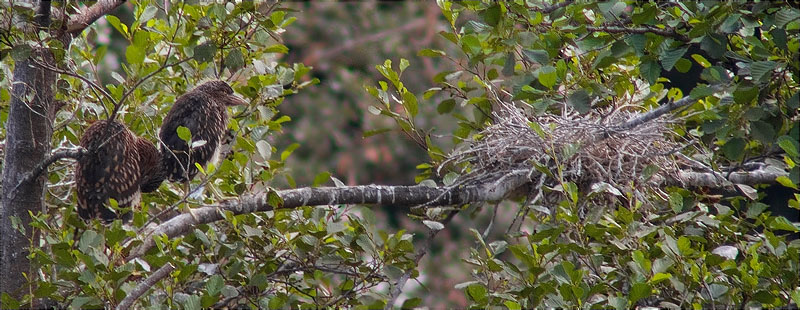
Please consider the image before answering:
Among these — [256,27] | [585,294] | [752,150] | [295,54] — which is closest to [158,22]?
[256,27]

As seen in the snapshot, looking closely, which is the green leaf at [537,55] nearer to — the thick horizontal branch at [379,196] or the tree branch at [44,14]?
the thick horizontal branch at [379,196]

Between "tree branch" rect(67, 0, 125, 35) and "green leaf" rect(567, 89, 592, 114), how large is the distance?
1343 mm

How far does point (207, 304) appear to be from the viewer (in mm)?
2506

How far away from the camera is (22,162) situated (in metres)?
2.78

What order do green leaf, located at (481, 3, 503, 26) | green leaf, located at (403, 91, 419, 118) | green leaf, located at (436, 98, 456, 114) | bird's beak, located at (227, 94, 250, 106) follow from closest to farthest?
green leaf, located at (481, 3, 503, 26)
green leaf, located at (403, 91, 419, 118)
green leaf, located at (436, 98, 456, 114)
bird's beak, located at (227, 94, 250, 106)

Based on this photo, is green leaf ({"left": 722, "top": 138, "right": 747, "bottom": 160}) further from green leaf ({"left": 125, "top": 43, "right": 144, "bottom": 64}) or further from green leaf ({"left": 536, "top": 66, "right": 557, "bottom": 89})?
green leaf ({"left": 125, "top": 43, "right": 144, "bottom": 64})

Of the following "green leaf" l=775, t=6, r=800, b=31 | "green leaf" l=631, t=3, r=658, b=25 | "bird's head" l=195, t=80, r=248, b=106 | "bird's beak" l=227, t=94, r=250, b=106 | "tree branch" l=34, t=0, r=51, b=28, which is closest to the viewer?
"green leaf" l=775, t=6, r=800, b=31

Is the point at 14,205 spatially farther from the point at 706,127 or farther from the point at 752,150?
the point at 752,150

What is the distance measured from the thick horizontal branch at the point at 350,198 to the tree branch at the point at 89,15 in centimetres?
64

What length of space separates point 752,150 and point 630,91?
1.55 ft

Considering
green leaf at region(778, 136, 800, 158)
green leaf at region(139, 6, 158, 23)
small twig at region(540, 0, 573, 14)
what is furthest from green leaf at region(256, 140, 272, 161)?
green leaf at region(778, 136, 800, 158)

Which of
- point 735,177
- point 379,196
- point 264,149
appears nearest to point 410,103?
point 379,196

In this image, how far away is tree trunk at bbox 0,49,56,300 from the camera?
2.75m

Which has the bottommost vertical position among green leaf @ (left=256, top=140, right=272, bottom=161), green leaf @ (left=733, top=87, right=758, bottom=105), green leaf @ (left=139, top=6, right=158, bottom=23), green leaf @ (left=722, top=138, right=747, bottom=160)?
green leaf @ (left=256, top=140, right=272, bottom=161)
